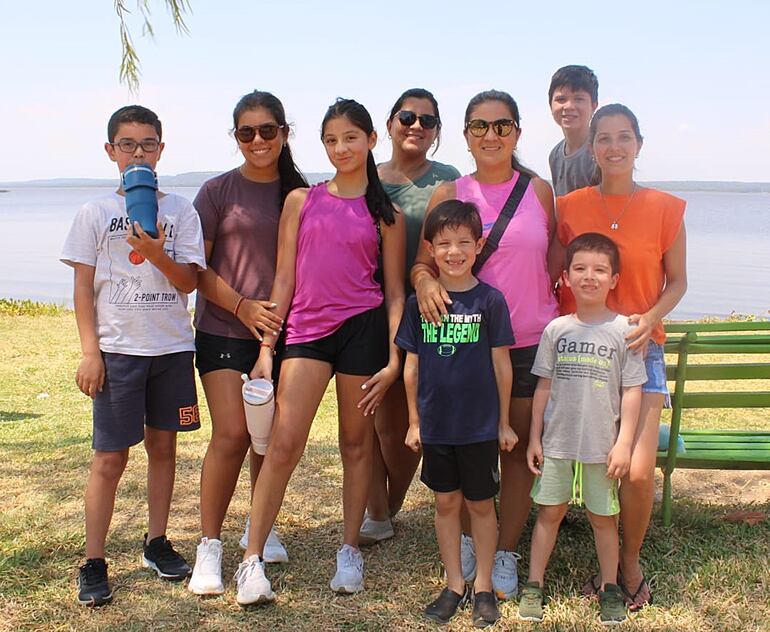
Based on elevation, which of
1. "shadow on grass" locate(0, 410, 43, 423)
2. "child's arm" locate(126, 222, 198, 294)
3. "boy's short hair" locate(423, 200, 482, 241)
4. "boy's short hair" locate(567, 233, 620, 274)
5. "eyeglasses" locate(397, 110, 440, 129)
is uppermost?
"eyeglasses" locate(397, 110, 440, 129)

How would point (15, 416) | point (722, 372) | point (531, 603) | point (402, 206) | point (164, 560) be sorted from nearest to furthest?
point (531, 603), point (164, 560), point (402, 206), point (722, 372), point (15, 416)

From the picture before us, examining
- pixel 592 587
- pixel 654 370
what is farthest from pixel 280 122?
pixel 592 587

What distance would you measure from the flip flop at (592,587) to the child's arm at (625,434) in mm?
585

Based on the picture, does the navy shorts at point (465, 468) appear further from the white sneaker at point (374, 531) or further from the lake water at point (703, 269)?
the lake water at point (703, 269)

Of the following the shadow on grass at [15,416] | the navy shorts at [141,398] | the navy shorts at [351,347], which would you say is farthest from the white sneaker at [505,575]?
the shadow on grass at [15,416]

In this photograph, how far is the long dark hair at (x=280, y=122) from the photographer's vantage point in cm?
389

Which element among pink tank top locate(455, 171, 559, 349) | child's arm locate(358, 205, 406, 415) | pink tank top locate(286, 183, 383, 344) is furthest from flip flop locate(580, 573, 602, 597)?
pink tank top locate(286, 183, 383, 344)

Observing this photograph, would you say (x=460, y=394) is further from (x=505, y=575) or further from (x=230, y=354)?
(x=230, y=354)

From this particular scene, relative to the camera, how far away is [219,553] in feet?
12.8

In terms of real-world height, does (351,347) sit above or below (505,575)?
above

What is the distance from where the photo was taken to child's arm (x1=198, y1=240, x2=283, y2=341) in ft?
12.2

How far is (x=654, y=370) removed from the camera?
362 cm

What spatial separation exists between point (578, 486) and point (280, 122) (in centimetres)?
210

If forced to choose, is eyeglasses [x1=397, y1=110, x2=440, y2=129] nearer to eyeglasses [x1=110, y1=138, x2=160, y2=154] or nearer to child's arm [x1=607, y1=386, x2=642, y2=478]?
eyeglasses [x1=110, y1=138, x2=160, y2=154]
